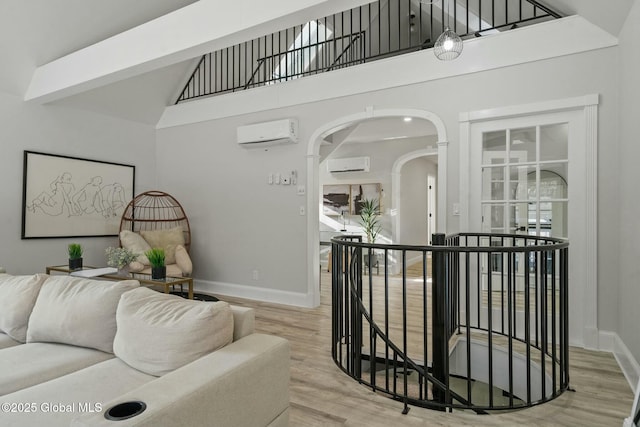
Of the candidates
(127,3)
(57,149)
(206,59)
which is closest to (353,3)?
(127,3)

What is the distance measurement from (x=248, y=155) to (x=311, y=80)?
1249 millimetres

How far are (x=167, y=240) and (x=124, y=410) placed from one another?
4057 mm

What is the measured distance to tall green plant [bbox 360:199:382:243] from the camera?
718 centimetres

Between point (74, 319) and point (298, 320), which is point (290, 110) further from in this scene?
point (74, 319)

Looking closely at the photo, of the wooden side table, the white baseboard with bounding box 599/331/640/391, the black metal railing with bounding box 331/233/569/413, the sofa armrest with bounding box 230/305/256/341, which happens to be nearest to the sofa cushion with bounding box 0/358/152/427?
the sofa armrest with bounding box 230/305/256/341

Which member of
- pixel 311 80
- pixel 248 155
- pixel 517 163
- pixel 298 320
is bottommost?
pixel 298 320

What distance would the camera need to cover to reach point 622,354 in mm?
2666

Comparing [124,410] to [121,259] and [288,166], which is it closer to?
[121,259]

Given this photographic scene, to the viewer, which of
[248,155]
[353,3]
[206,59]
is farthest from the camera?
[206,59]

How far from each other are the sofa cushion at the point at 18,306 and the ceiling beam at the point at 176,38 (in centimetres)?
195

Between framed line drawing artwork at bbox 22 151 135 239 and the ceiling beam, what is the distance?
0.87 metres

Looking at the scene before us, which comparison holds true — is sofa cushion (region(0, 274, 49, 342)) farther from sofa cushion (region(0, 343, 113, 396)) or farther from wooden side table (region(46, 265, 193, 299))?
wooden side table (region(46, 265, 193, 299))

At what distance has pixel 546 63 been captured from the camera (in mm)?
3156

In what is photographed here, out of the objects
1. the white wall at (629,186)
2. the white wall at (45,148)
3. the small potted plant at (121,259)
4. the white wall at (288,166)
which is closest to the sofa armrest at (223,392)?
the white wall at (629,186)
